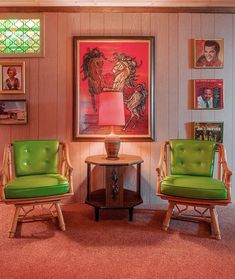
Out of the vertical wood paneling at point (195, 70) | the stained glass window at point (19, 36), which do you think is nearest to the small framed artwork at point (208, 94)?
the vertical wood paneling at point (195, 70)

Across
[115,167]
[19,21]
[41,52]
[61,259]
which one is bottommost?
[61,259]

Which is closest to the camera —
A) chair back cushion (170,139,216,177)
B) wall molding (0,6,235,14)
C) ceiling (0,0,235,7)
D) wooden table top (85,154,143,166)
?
wooden table top (85,154,143,166)

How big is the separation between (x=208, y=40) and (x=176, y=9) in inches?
20.5

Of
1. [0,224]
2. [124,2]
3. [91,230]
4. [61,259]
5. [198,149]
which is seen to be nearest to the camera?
[61,259]

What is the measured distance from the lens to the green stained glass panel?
10.7 feet

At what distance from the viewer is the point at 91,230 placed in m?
2.48

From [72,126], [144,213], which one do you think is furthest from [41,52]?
[144,213]

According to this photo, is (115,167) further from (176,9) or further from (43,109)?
(176,9)

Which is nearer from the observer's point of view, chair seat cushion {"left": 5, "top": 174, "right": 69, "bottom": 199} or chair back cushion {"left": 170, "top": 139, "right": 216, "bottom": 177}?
chair seat cushion {"left": 5, "top": 174, "right": 69, "bottom": 199}

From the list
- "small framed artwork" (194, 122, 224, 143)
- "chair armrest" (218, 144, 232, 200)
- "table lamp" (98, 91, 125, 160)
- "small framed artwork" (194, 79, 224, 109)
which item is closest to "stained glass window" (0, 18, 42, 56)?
"table lamp" (98, 91, 125, 160)

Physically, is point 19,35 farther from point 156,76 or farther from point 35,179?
point 35,179

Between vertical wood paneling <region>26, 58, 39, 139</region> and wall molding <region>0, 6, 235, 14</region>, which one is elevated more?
wall molding <region>0, 6, 235, 14</region>

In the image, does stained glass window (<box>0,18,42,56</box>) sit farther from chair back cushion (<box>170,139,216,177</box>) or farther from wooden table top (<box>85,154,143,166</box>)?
chair back cushion (<box>170,139,216,177</box>)

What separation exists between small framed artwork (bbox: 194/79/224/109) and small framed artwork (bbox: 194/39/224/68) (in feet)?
0.62
